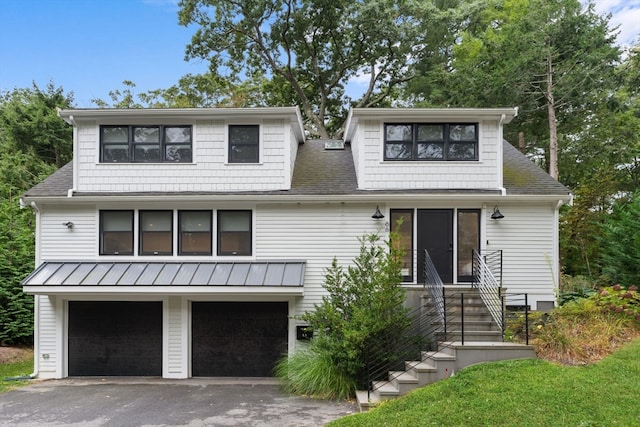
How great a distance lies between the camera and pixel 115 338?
32.2ft

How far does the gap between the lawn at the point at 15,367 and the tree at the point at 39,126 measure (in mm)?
12774

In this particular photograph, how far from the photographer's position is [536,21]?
1742cm

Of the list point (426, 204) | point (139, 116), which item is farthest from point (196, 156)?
point (426, 204)

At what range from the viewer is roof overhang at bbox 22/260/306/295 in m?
8.93

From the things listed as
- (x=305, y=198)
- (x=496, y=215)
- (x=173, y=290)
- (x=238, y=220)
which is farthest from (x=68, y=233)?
(x=496, y=215)

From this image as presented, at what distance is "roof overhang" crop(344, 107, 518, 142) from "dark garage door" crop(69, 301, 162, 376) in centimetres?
676

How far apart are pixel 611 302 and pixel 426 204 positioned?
4066 mm

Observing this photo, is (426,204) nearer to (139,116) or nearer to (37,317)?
(139,116)

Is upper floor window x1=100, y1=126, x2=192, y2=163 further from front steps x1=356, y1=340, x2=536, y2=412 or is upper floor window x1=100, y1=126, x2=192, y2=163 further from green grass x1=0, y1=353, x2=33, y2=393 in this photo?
front steps x1=356, y1=340, x2=536, y2=412

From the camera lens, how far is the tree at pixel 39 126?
20750 millimetres

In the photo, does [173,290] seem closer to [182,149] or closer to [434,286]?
[182,149]

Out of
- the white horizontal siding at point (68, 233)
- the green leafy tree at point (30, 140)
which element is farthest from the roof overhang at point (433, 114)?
the green leafy tree at point (30, 140)

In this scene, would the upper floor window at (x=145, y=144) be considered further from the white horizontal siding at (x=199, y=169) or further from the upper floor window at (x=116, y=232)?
the upper floor window at (x=116, y=232)

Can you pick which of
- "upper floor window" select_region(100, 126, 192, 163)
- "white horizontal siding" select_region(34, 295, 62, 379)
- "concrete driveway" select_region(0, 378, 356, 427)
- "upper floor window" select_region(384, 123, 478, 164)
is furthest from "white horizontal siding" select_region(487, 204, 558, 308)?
"white horizontal siding" select_region(34, 295, 62, 379)
